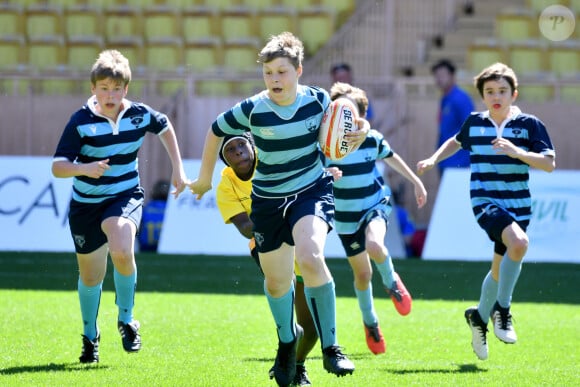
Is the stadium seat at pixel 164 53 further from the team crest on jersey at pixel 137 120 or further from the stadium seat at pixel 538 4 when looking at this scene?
the team crest on jersey at pixel 137 120

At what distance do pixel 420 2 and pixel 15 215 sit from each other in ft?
26.5

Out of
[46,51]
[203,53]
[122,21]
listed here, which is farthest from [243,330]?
[122,21]

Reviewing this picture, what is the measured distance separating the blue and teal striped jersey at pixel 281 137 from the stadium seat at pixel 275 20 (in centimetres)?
1245

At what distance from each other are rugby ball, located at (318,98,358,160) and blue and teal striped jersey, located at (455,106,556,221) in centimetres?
147

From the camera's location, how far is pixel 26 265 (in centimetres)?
1288

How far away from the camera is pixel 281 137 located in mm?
6094

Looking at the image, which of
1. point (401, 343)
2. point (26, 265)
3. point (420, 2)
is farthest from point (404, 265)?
point (420, 2)

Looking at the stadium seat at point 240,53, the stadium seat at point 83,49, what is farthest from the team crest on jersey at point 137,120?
the stadium seat at point 83,49

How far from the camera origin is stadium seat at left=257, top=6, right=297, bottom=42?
730 inches

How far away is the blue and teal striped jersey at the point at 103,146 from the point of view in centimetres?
692

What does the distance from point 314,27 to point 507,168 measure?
11476 millimetres

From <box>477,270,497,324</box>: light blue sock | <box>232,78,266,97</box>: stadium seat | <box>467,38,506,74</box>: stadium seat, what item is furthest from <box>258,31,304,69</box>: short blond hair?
<box>467,38,506,74</box>: stadium seat

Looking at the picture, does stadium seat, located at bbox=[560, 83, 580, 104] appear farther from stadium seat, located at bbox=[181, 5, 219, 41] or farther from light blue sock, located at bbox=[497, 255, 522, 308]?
light blue sock, located at bbox=[497, 255, 522, 308]

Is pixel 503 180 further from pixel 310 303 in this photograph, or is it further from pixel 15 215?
pixel 15 215
